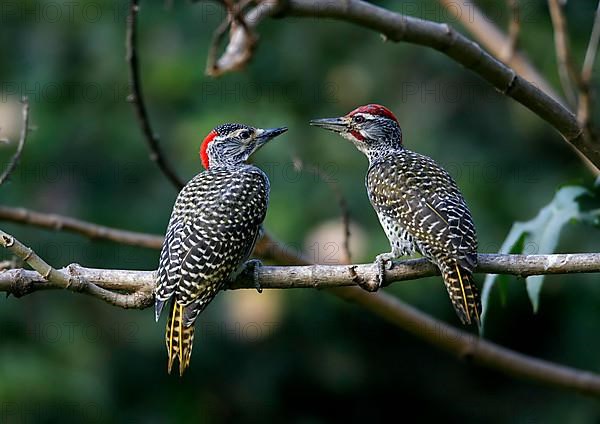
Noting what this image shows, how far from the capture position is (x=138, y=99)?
4.52 m

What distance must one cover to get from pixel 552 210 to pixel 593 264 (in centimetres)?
75

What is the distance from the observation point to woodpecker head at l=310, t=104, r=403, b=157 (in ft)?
17.4

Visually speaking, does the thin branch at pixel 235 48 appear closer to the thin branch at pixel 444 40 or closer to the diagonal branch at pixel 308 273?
the thin branch at pixel 444 40

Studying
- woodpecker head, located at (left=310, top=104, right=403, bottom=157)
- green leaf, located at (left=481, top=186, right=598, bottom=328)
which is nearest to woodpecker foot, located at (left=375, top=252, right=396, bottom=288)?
green leaf, located at (left=481, top=186, right=598, bottom=328)

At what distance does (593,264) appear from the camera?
11.7 ft

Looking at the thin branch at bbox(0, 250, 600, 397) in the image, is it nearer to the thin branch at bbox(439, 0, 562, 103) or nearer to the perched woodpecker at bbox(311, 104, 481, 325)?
the perched woodpecker at bbox(311, 104, 481, 325)

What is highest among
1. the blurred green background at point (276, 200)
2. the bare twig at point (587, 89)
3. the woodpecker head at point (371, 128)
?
the bare twig at point (587, 89)

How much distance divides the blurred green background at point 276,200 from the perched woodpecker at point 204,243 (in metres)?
1.98

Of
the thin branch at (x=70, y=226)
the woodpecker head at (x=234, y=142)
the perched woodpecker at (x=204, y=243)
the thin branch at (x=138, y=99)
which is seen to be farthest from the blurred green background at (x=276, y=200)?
the thin branch at (x=138, y=99)

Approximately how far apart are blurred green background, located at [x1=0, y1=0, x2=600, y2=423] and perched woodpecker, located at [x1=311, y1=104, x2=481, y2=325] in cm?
149

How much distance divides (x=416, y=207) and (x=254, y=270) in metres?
0.85

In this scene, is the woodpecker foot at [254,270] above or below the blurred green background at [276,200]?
above

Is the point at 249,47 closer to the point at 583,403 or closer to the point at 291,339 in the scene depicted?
the point at 291,339

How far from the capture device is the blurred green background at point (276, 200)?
7266mm
